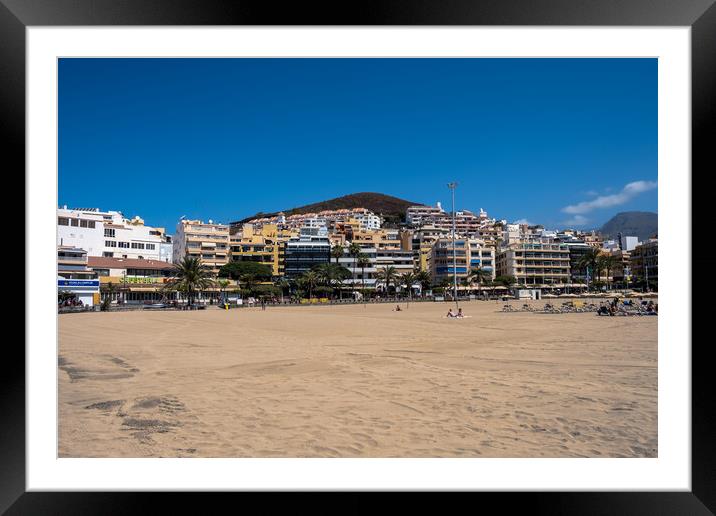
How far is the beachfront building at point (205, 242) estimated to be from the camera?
51.5 m

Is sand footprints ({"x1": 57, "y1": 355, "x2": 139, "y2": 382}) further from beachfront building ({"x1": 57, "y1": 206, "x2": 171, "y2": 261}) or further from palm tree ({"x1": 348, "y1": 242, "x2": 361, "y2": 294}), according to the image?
palm tree ({"x1": 348, "y1": 242, "x2": 361, "y2": 294})

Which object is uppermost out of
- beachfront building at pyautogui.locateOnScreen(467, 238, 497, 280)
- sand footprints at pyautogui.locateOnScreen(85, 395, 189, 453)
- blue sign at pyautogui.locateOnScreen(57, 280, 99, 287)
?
beachfront building at pyautogui.locateOnScreen(467, 238, 497, 280)

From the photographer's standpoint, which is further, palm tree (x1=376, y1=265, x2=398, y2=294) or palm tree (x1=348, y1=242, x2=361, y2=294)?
palm tree (x1=348, y1=242, x2=361, y2=294)

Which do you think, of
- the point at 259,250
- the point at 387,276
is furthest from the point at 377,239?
the point at 259,250

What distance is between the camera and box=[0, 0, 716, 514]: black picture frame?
191cm

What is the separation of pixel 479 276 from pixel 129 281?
3366 centimetres

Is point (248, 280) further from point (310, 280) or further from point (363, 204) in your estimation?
point (363, 204)

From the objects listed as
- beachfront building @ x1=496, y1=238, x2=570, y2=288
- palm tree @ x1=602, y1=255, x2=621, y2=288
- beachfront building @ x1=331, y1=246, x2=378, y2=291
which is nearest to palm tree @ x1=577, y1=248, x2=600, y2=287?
palm tree @ x1=602, y1=255, x2=621, y2=288

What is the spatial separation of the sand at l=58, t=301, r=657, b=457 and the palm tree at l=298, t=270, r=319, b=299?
3809 centimetres

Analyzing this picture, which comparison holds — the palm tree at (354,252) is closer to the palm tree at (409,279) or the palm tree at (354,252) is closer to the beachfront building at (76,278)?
the palm tree at (409,279)
